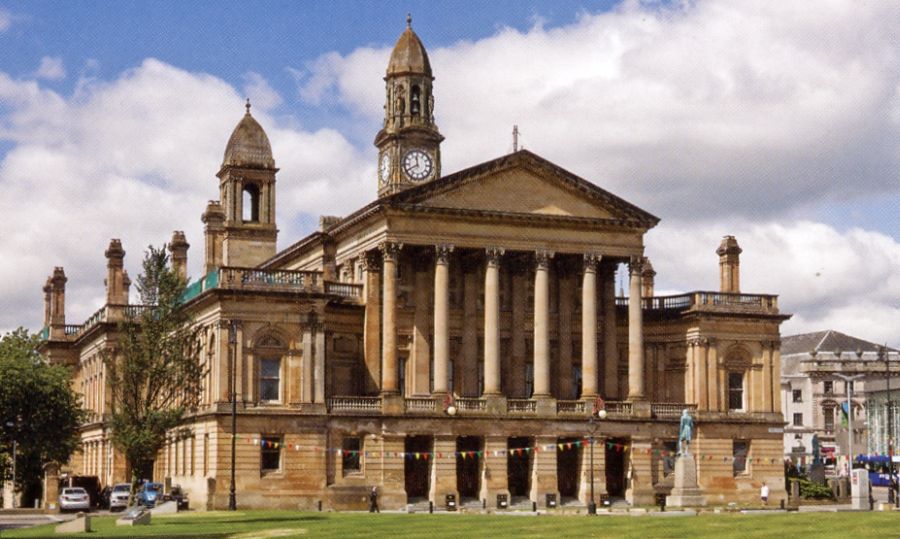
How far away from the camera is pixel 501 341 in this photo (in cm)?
9675

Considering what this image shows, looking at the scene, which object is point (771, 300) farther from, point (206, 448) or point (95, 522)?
point (95, 522)

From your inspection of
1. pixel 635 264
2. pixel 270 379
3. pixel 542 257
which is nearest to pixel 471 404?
pixel 542 257

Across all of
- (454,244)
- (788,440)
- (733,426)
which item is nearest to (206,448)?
(454,244)

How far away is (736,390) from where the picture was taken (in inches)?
3915

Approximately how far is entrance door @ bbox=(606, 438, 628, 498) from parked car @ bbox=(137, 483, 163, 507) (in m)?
26.0

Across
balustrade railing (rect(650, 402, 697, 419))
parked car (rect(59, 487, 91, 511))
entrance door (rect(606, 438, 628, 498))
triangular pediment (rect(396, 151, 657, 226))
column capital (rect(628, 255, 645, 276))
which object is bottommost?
parked car (rect(59, 487, 91, 511))

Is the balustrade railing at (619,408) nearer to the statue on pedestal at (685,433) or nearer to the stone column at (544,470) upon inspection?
the stone column at (544,470)

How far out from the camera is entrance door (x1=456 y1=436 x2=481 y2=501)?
92062 millimetres

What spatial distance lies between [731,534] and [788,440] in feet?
429

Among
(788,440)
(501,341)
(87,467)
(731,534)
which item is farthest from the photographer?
(788,440)

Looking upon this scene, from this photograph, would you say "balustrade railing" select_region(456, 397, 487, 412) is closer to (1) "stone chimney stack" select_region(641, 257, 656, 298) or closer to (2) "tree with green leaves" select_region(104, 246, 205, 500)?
(2) "tree with green leaves" select_region(104, 246, 205, 500)

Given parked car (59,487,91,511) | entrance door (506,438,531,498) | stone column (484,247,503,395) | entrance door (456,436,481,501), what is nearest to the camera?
parked car (59,487,91,511)

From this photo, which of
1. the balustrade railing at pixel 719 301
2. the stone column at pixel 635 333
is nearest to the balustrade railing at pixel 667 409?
the stone column at pixel 635 333

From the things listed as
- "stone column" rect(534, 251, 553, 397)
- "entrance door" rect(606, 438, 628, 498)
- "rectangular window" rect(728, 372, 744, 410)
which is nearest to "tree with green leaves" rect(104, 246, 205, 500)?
"stone column" rect(534, 251, 553, 397)
